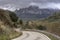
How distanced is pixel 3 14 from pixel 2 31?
12.9m

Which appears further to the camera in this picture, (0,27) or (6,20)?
(6,20)

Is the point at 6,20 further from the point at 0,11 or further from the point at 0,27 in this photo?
the point at 0,27

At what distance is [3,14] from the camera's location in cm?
5388

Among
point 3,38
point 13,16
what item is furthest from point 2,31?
point 13,16

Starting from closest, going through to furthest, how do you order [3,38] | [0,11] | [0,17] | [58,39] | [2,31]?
[3,38]
[2,31]
[58,39]
[0,17]
[0,11]

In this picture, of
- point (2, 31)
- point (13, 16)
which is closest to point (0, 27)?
point (2, 31)

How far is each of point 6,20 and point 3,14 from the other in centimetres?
216

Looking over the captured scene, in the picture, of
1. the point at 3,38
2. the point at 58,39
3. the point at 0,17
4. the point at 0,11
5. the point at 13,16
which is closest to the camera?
the point at 3,38

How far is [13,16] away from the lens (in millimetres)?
74000

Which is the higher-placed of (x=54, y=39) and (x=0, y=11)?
(x=0, y=11)

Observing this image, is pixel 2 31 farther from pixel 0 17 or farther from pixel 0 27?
pixel 0 17

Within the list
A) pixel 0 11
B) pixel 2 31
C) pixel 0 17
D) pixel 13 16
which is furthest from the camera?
pixel 13 16

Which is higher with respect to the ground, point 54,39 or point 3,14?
point 3,14

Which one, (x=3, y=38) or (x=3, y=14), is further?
(x=3, y=14)
